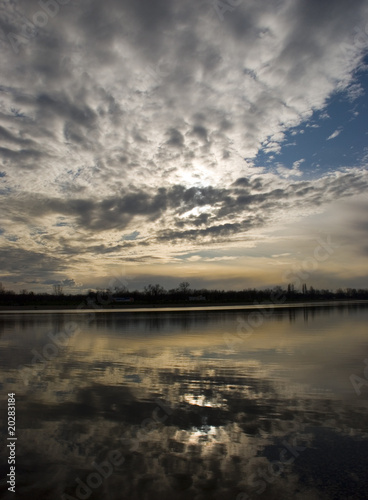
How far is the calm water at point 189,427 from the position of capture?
6363 millimetres

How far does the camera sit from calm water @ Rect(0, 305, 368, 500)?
6363 millimetres

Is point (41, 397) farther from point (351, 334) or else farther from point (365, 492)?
point (351, 334)

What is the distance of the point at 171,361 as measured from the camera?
57.0 ft

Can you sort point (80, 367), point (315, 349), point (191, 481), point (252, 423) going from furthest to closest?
point (315, 349)
point (80, 367)
point (252, 423)
point (191, 481)

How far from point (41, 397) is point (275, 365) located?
31.5ft

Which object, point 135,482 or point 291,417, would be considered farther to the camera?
point 291,417

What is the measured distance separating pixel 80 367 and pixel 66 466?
370 inches

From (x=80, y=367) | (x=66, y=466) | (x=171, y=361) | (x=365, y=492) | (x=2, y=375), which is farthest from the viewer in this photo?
(x=171, y=361)

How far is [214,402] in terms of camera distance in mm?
10922

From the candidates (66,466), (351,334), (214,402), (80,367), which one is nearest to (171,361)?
(80,367)

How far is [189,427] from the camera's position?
8.97 meters

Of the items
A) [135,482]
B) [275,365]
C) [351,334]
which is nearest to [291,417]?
[135,482]

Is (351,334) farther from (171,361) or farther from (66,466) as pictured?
(66,466)

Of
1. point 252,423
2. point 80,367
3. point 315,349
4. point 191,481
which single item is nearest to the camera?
point 191,481
